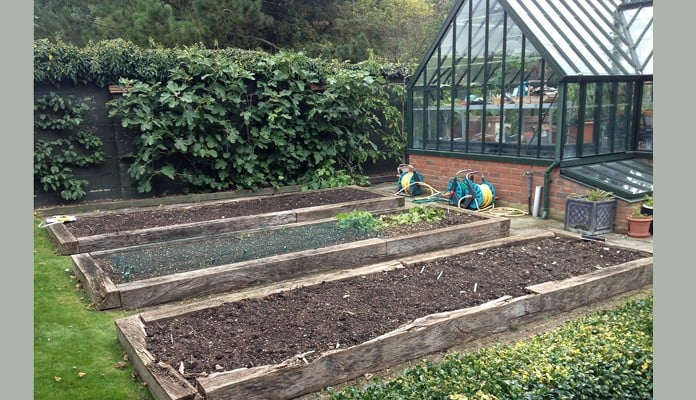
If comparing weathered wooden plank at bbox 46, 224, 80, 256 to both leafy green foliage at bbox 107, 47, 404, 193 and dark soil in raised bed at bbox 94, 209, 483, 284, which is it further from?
leafy green foliage at bbox 107, 47, 404, 193

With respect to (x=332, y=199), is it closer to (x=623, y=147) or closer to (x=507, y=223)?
(x=507, y=223)

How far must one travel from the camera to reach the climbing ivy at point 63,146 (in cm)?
829

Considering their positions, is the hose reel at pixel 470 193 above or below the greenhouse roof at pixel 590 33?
below

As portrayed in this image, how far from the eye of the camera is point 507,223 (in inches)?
270

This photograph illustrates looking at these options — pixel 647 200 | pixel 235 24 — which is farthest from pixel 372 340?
pixel 235 24

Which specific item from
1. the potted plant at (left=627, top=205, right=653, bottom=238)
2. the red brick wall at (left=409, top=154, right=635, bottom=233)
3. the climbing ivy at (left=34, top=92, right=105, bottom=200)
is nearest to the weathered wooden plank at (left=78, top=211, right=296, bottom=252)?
the climbing ivy at (left=34, top=92, right=105, bottom=200)

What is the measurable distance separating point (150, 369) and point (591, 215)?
6026 mm

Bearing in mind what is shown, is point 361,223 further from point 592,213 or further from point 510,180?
point 510,180

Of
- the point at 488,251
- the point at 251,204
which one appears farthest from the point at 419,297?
the point at 251,204

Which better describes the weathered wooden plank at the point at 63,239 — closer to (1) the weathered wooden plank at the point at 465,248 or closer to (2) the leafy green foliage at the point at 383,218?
(2) the leafy green foliage at the point at 383,218

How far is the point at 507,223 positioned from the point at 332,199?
297cm

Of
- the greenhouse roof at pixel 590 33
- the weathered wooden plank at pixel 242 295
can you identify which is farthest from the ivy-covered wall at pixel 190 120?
the weathered wooden plank at pixel 242 295

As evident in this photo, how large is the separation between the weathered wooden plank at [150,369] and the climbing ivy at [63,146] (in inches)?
211

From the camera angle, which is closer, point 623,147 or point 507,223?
point 507,223
